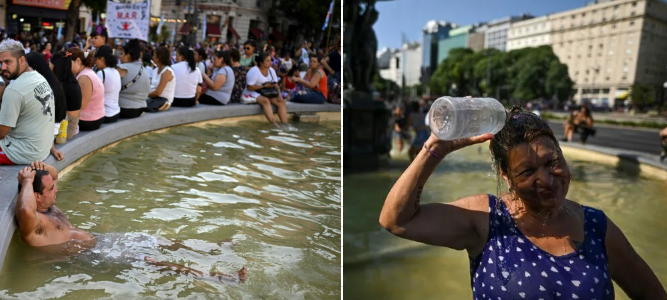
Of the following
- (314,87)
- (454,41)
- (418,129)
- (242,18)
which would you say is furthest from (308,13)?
(418,129)

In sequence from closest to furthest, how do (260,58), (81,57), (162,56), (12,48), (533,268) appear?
(533,268) < (12,48) < (81,57) < (162,56) < (260,58)

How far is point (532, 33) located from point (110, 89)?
923 inches

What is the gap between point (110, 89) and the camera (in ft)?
27.3

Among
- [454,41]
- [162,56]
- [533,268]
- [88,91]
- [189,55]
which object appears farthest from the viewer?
[454,41]

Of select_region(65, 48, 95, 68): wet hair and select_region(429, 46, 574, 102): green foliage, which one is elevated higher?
select_region(65, 48, 95, 68): wet hair

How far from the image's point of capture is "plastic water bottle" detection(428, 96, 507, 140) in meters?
1.82

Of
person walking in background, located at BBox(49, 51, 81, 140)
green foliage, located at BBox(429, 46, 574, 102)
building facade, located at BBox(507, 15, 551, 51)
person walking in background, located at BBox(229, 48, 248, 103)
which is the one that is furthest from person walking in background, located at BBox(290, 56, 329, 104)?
building facade, located at BBox(507, 15, 551, 51)

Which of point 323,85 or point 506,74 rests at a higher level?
point 323,85

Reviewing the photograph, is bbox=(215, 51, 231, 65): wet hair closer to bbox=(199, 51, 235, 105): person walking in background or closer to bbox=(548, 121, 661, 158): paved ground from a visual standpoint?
bbox=(199, 51, 235, 105): person walking in background

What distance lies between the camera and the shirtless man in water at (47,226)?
4.02 meters

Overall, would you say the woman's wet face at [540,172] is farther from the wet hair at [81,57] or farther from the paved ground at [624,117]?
the paved ground at [624,117]

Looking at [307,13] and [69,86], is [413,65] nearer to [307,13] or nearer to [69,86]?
[69,86]

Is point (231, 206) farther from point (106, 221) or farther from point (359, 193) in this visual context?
point (359, 193)

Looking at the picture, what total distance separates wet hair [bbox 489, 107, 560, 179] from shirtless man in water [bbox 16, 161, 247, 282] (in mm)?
2235
